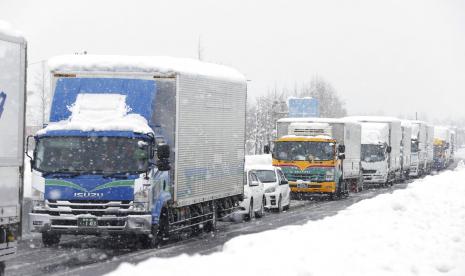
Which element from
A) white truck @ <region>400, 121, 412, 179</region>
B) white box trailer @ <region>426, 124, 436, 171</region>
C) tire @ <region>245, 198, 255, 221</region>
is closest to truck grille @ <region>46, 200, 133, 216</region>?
tire @ <region>245, 198, 255, 221</region>

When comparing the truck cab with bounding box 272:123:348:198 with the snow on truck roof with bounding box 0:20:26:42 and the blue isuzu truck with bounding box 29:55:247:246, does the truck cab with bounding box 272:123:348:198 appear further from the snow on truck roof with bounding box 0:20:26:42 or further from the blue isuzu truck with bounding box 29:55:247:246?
the snow on truck roof with bounding box 0:20:26:42

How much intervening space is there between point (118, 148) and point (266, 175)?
14161mm

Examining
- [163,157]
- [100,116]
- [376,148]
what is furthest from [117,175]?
[376,148]

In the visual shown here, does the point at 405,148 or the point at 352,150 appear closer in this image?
the point at 352,150

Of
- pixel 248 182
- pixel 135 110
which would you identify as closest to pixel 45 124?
pixel 135 110

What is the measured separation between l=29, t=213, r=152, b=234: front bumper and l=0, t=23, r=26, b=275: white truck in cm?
617

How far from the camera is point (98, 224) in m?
19.5

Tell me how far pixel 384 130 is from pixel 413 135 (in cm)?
1944

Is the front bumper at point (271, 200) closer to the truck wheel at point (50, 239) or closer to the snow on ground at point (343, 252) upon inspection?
the snow on ground at point (343, 252)

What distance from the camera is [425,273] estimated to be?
1203 centimetres

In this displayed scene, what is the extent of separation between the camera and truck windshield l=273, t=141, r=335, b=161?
40.8 m

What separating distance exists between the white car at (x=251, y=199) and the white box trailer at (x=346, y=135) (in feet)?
38.4

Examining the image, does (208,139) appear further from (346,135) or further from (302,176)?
(346,135)

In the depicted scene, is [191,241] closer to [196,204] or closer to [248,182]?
[196,204]
